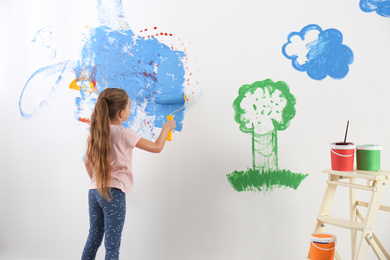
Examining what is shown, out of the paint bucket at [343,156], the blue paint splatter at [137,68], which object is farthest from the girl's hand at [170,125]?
the paint bucket at [343,156]

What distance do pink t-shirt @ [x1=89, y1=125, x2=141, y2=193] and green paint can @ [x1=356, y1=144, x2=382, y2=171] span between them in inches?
35.2

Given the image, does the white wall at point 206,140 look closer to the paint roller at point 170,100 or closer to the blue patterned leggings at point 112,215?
the paint roller at point 170,100

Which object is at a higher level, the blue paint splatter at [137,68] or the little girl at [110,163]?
the blue paint splatter at [137,68]

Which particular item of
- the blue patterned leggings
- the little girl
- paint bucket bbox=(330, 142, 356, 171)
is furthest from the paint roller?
paint bucket bbox=(330, 142, 356, 171)

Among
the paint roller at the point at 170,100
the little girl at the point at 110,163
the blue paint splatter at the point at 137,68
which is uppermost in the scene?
the blue paint splatter at the point at 137,68

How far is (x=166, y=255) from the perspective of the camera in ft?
6.49

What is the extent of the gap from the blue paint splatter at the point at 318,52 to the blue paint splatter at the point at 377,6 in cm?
15

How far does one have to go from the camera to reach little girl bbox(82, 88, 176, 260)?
162 cm

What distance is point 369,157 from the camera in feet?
4.84

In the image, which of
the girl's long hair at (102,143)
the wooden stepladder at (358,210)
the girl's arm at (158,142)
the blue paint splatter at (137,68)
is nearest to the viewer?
the wooden stepladder at (358,210)

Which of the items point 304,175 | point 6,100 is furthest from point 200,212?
point 6,100

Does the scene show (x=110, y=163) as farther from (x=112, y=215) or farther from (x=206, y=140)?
(x=206, y=140)

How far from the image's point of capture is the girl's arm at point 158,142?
67.2 inches

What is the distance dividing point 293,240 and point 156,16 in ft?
4.12
